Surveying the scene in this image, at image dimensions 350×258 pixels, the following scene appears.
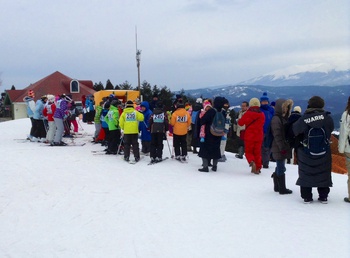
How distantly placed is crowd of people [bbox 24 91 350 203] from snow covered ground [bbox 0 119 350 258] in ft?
1.74

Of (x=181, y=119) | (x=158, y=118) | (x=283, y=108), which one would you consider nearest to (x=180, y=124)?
(x=181, y=119)

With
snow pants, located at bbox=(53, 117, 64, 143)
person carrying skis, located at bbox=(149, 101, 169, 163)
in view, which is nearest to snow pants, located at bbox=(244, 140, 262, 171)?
person carrying skis, located at bbox=(149, 101, 169, 163)

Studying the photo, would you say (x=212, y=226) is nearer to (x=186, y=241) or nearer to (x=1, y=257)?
(x=186, y=241)

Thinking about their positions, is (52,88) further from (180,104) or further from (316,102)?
(316,102)

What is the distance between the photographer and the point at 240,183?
7.84m

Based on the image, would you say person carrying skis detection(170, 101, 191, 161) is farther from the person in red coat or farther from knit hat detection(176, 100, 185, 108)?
the person in red coat

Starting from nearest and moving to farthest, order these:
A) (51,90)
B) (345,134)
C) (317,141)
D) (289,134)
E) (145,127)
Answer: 1. (317,141)
2. (345,134)
3. (289,134)
4. (145,127)
5. (51,90)

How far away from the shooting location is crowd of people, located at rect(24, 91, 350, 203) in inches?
232

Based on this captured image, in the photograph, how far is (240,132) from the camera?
10.4 metres

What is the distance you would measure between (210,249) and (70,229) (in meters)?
2.07

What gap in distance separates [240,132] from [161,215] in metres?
5.34

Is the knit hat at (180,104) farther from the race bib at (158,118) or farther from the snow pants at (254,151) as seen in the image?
the snow pants at (254,151)

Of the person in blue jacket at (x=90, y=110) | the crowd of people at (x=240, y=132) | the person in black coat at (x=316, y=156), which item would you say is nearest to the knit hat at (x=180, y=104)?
the crowd of people at (x=240, y=132)

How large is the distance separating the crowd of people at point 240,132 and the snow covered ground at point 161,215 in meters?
0.53
